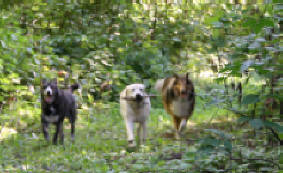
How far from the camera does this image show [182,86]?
4.13 m

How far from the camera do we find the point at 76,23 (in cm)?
458

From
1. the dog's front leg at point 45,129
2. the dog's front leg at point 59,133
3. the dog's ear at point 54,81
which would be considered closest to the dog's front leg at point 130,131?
the dog's front leg at point 59,133

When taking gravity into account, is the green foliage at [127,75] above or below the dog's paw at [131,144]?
above

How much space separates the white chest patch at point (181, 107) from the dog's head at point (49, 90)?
4.45 feet

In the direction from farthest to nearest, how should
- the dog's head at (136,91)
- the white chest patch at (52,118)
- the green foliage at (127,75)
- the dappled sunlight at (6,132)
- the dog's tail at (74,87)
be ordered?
the white chest patch at (52,118), the dog's tail at (74,87), the dappled sunlight at (6,132), the dog's head at (136,91), the green foliage at (127,75)

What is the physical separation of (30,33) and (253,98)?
373 cm

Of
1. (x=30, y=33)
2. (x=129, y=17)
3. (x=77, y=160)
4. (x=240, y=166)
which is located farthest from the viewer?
(x=30, y=33)

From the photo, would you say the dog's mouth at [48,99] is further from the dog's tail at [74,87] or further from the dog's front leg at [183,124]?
the dog's front leg at [183,124]

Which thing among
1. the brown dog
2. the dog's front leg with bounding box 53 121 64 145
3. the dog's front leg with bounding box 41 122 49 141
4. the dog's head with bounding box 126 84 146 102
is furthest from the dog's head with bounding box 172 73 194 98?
the dog's front leg with bounding box 41 122 49 141

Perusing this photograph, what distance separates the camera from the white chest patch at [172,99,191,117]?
13.7 ft

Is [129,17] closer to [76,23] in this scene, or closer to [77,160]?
[76,23]

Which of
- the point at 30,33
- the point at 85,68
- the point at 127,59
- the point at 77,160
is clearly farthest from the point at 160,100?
the point at 30,33

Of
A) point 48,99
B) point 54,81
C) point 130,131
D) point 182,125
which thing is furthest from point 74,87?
point 182,125

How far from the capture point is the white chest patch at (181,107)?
4188 millimetres
